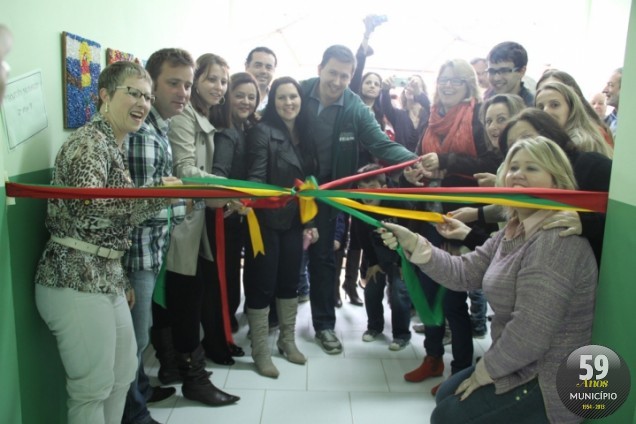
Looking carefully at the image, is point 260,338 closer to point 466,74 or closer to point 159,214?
point 159,214

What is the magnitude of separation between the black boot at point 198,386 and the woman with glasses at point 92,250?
0.74m

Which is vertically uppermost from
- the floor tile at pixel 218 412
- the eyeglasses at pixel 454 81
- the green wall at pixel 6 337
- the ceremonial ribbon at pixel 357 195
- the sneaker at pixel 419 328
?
the eyeglasses at pixel 454 81

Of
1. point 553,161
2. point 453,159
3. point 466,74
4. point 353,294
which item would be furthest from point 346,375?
point 466,74

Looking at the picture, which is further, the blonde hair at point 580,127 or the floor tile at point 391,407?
the floor tile at point 391,407

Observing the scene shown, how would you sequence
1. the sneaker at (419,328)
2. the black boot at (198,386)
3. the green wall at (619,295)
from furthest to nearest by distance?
the sneaker at (419,328)
the black boot at (198,386)
the green wall at (619,295)

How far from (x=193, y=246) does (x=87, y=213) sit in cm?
77

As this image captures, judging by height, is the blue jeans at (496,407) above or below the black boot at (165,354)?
above

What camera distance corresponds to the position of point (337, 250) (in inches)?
139

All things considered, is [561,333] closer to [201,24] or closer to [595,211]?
[595,211]

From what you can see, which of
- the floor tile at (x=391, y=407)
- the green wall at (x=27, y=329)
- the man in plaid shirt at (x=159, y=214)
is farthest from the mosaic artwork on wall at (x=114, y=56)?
the floor tile at (x=391, y=407)

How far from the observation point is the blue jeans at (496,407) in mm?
1445

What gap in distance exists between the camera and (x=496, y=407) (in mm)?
1499

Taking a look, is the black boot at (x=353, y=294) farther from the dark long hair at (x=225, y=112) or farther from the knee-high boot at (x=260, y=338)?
Result: the dark long hair at (x=225, y=112)

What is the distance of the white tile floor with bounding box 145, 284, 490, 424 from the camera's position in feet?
7.28
